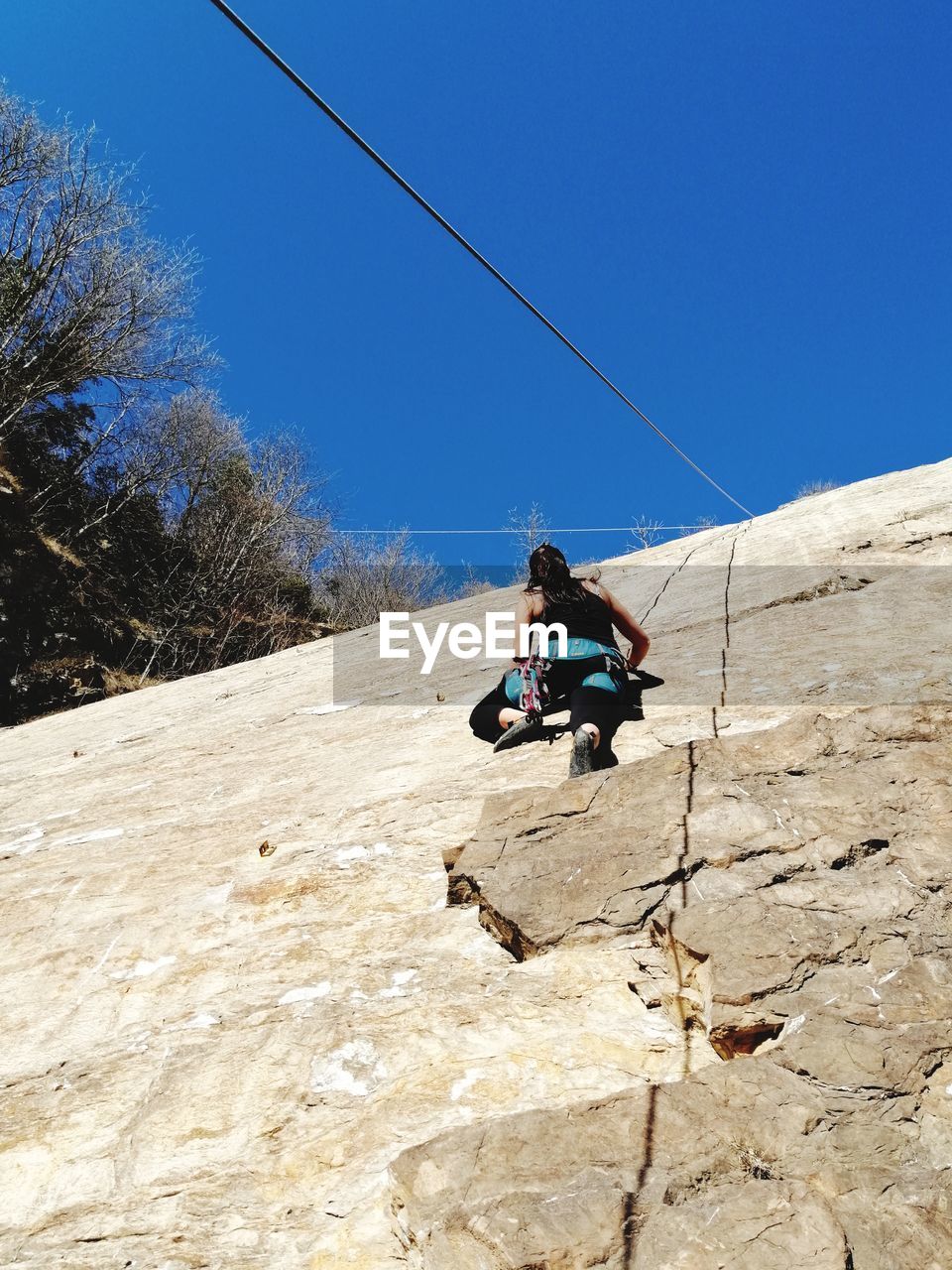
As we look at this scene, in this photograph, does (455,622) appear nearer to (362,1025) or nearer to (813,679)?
(813,679)

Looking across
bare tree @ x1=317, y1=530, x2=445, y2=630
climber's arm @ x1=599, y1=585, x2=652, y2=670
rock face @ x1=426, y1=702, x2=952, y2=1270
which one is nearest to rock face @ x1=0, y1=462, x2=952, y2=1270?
rock face @ x1=426, y1=702, x2=952, y2=1270

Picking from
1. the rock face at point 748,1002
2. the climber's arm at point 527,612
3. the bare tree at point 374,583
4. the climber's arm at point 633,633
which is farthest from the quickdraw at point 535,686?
the bare tree at point 374,583

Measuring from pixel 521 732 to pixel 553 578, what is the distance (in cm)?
86

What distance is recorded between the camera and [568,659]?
388 centimetres

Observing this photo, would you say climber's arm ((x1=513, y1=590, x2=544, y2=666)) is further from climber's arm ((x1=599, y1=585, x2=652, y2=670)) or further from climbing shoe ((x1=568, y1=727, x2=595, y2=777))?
climbing shoe ((x1=568, y1=727, x2=595, y2=777))

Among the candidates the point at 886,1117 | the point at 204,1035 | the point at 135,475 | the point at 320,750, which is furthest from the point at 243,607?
the point at 886,1117

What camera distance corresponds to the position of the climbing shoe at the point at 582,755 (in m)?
3.15

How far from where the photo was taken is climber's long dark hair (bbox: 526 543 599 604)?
4039mm

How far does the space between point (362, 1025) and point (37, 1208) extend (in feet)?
2.68

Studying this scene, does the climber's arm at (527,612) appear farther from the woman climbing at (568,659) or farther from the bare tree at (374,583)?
the bare tree at (374,583)

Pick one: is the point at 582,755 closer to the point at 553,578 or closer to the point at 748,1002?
the point at 553,578

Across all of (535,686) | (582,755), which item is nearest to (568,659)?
(535,686)

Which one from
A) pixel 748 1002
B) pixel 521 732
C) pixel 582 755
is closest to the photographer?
pixel 748 1002

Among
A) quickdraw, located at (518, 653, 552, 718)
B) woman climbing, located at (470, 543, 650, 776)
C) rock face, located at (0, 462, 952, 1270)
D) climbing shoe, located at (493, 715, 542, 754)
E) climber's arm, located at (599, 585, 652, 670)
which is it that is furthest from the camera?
climber's arm, located at (599, 585, 652, 670)
